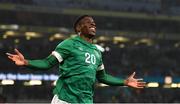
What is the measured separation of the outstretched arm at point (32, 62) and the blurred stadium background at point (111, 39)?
2247cm

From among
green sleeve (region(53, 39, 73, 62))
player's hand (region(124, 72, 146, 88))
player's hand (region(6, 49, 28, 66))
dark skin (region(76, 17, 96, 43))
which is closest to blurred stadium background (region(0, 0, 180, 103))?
player's hand (region(124, 72, 146, 88))

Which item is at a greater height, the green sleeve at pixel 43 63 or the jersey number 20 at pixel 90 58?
the jersey number 20 at pixel 90 58

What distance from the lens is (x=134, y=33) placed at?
37.7 meters

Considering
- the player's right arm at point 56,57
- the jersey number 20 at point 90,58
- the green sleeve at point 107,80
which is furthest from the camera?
the green sleeve at point 107,80

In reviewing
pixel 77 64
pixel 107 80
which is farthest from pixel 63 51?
pixel 107 80

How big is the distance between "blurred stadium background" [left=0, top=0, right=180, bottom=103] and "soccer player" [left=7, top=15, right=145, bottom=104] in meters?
22.3

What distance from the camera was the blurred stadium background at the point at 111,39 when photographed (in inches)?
1128

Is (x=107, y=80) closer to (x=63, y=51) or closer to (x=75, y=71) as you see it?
(x=75, y=71)

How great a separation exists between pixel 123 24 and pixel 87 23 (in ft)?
108

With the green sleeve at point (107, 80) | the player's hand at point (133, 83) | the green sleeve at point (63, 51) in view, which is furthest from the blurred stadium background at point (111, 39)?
the green sleeve at point (63, 51)

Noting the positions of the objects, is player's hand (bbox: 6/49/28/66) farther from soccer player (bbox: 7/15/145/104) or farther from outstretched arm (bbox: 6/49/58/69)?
soccer player (bbox: 7/15/145/104)

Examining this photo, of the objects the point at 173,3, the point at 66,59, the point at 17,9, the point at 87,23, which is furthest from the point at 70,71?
the point at 173,3

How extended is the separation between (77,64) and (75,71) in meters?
0.08

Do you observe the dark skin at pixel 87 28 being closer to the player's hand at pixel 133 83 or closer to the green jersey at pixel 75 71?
the green jersey at pixel 75 71
